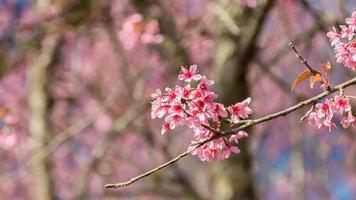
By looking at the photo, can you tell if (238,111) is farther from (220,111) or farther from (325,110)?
(325,110)

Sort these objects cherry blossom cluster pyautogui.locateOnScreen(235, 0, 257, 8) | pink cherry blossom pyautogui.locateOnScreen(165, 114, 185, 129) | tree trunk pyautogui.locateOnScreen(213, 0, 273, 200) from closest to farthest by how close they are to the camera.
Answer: pink cherry blossom pyautogui.locateOnScreen(165, 114, 185, 129) < cherry blossom cluster pyautogui.locateOnScreen(235, 0, 257, 8) < tree trunk pyautogui.locateOnScreen(213, 0, 273, 200)

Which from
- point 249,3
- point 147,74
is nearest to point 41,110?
point 147,74

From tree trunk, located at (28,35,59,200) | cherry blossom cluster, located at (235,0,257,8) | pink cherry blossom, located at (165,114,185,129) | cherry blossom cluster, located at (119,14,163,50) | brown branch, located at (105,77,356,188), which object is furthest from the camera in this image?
tree trunk, located at (28,35,59,200)

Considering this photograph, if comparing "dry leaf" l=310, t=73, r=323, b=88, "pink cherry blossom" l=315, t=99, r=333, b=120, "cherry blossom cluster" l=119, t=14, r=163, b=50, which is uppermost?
"cherry blossom cluster" l=119, t=14, r=163, b=50

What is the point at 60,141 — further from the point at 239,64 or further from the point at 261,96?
the point at 261,96

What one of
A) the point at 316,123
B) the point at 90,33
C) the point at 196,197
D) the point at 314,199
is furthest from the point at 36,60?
the point at 314,199

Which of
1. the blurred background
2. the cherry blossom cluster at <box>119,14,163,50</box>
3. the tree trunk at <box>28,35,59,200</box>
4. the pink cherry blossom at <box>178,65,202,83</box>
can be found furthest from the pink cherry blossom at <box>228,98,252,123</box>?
the tree trunk at <box>28,35,59,200</box>

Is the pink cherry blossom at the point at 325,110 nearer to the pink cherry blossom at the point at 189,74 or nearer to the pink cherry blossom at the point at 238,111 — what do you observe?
the pink cherry blossom at the point at 238,111

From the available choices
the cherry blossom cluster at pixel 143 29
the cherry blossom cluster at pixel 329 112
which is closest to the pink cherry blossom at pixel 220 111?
the cherry blossom cluster at pixel 329 112

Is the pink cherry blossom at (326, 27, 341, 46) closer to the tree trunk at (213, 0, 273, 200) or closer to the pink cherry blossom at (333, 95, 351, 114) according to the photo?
the pink cherry blossom at (333, 95, 351, 114)
